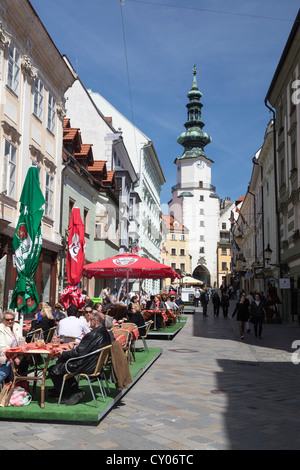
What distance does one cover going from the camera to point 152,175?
58.2 m

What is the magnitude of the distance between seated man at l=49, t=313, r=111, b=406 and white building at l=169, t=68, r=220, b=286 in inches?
3416

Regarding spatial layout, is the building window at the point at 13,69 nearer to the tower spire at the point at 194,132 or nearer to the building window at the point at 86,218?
the building window at the point at 86,218

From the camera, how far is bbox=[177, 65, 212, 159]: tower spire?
93.6 metres

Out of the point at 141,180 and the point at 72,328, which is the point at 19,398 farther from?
the point at 141,180

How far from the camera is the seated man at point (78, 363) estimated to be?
6.58m

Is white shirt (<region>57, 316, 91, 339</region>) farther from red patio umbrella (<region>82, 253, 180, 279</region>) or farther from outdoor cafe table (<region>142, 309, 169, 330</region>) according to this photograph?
outdoor cafe table (<region>142, 309, 169, 330</region>)

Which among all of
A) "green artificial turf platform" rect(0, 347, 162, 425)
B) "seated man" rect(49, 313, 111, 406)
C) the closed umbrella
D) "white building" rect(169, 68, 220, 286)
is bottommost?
"green artificial turf platform" rect(0, 347, 162, 425)

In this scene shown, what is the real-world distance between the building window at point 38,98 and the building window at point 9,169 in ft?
8.80

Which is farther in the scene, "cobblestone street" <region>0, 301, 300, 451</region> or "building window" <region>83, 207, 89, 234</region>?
"building window" <region>83, 207, 89, 234</region>

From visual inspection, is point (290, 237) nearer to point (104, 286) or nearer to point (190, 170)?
point (104, 286)

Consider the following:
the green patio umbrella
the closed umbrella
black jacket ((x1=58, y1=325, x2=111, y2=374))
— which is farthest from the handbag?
the closed umbrella

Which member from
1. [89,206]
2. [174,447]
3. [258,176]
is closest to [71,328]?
[174,447]

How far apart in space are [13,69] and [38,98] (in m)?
2.53
